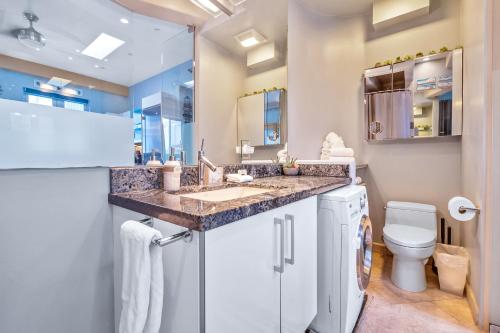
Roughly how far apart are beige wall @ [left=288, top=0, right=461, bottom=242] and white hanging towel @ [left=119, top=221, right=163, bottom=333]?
1.68 metres

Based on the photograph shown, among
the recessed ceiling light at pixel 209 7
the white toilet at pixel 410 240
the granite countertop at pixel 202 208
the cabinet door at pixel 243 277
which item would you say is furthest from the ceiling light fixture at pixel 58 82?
the white toilet at pixel 410 240

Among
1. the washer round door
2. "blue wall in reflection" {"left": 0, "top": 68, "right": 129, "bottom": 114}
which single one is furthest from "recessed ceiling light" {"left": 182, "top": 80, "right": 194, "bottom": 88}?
the washer round door

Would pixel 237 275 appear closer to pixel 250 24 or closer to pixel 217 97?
pixel 217 97

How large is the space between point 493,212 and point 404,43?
76.4 inches

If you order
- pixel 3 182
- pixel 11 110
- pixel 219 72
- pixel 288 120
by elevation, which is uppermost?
pixel 219 72

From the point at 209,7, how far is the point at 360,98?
2000 millimetres

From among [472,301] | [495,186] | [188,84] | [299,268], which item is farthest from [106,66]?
[472,301]

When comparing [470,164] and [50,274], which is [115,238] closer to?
[50,274]

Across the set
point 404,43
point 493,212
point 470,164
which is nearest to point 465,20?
point 404,43

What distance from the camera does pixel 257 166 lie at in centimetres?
184

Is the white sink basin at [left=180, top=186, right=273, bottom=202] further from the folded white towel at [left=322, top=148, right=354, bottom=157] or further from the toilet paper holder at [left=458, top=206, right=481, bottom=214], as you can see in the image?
the folded white towel at [left=322, top=148, right=354, bottom=157]

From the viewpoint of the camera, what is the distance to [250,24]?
69.0 inches

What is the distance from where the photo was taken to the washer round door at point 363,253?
1382 millimetres

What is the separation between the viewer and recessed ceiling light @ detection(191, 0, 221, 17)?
4.94ft
